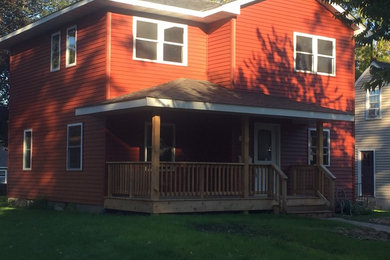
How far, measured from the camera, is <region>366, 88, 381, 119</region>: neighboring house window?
94.3 feet

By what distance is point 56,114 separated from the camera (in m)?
20.3

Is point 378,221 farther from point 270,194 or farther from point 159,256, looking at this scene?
point 159,256

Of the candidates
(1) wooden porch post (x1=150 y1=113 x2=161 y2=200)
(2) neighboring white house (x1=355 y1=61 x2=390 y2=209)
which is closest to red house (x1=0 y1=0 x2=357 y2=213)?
(1) wooden porch post (x1=150 y1=113 x2=161 y2=200)

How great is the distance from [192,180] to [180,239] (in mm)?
4867

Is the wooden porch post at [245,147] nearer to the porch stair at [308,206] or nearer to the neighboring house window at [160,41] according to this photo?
the porch stair at [308,206]

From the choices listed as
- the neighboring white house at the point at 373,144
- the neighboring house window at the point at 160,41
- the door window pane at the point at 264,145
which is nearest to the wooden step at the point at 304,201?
the door window pane at the point at 264,145

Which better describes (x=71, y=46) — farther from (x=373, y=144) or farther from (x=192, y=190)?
(x=373, y=144)

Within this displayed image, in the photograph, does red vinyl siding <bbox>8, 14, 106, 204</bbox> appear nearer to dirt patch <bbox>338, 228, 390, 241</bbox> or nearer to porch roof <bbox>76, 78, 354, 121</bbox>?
porch roof <bbox>76, 78, 354, 121</bbox>

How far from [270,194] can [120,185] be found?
4315 mm

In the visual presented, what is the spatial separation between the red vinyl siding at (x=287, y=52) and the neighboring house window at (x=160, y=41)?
1.78m

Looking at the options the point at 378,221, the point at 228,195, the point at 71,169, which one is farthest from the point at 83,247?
the point at 378,221

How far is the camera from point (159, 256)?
33.4 ft

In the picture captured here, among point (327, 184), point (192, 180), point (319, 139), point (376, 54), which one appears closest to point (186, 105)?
point (192, 180)

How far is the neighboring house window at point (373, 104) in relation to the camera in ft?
94.3
